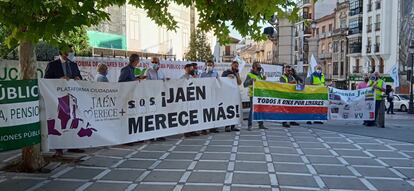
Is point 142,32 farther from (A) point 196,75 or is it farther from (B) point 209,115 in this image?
(B) point 209,115

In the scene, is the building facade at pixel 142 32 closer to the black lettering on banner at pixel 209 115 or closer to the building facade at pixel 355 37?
the black lettering on banner at pixel 209 115

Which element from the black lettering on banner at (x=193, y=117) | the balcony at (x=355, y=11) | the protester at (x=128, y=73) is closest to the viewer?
the protester at (x=128, y=73)

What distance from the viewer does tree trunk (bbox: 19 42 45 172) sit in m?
6.71

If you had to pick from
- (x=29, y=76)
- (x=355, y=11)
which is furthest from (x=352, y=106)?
(x=355, y=11)

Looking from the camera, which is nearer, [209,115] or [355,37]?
[209,115]

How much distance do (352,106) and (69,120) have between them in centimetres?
906

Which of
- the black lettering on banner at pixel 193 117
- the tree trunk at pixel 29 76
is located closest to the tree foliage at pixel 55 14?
the tree trunk at pixel 29 76

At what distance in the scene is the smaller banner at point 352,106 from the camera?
45.0 ft

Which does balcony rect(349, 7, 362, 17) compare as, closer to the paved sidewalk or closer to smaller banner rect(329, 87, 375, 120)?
smaller banner rect(329, 87, 375, 120)

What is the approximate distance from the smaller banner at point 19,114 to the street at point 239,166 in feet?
1.67

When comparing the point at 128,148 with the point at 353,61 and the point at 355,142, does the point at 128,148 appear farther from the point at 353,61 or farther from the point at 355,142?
the point at 353,61

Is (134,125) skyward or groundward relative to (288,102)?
groundward

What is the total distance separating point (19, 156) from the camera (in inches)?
300

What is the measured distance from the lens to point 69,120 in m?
7.50
